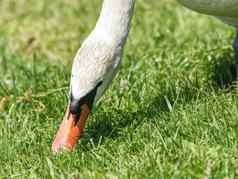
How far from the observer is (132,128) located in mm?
5816

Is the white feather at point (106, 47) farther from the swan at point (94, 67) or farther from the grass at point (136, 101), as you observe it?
the grass at point (136, 101)

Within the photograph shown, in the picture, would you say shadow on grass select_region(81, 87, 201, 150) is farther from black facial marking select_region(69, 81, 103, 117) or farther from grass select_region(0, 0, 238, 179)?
black facial marking select_region(69, 81, 103, 117)

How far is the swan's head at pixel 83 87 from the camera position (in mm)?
5648

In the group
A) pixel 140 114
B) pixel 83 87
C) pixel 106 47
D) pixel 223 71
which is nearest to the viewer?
pixel 83 87

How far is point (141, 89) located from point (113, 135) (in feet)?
2.90

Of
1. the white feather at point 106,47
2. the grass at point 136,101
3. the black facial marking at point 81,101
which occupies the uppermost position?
the white feather at point 106,47

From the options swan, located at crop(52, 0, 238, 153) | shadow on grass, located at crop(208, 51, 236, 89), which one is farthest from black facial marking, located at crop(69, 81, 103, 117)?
shadow on grass, located at crop(208, 51, 236, 89)

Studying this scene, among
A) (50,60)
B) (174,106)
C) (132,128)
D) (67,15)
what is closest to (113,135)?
(132,128)

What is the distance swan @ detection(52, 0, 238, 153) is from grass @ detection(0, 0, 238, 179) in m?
0.16

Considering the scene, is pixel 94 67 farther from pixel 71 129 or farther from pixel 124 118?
pixel 124 118

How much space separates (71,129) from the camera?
574 cm

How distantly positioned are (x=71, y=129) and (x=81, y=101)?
0.71ft

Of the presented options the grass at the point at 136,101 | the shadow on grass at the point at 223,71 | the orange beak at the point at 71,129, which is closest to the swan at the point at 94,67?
the orange beak at the point at 71,129

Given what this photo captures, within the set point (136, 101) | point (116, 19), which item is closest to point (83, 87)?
point (116, 19)
